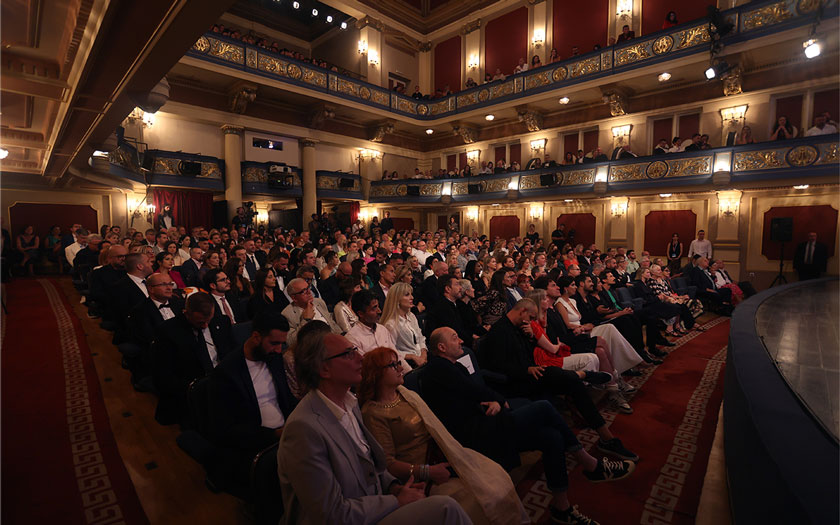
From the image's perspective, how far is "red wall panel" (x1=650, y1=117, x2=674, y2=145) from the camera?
1207cm

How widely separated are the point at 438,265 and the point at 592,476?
11.4 ft

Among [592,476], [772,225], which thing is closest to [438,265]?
[592,476]

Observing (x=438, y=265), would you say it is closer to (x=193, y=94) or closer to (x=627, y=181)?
(x=627, y=181)

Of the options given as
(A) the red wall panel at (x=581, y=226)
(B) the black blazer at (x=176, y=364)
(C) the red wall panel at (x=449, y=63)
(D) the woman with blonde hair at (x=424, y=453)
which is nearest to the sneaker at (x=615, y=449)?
(D) the woman with blonde hair at (x=424, y=453)

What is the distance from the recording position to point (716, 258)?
35.7ft

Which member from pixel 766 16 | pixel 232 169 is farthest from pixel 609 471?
pixel 232 169

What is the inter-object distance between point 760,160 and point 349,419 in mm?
11633

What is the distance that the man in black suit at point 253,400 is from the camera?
1.76 m

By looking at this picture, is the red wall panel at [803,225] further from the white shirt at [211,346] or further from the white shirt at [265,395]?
the white shirt at [211,346]

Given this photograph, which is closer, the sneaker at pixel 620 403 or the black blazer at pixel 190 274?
the sneaker at pixel 620 403

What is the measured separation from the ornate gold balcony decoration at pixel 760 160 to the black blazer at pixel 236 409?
38.5ft

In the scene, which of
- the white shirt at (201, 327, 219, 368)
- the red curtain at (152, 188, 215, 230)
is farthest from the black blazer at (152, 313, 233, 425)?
the red curtain at (152, 188, 215, 230)

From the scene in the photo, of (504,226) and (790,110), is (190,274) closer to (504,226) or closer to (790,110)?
(504,226)

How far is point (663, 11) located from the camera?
11.8 meters
